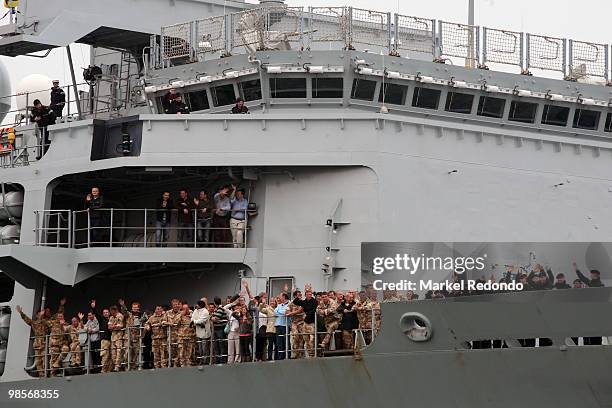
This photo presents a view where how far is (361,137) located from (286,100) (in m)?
1.81

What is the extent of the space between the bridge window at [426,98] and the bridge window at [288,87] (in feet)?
5.83

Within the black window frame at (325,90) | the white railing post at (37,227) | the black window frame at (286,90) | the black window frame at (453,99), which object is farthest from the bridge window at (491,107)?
the white railing post at (37,227)

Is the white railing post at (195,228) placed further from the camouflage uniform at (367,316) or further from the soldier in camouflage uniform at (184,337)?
the camouflage uniform at (367,316)

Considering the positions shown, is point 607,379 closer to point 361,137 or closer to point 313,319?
point 313,319

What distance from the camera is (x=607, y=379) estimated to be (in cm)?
1576

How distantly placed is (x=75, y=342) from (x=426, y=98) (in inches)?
258

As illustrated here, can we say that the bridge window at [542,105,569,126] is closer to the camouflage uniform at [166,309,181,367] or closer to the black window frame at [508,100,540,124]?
Result: the black window frame at [508,100,540,124]

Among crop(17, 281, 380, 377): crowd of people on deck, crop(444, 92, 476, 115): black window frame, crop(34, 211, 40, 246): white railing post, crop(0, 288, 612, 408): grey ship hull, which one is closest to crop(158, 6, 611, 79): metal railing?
crop(444, 92, 476, 115): black window frame

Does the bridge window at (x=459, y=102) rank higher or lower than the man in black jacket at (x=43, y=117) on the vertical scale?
higher

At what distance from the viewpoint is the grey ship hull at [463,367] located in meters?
15.9

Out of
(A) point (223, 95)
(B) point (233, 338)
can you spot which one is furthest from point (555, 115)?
(B) point (233, 338)

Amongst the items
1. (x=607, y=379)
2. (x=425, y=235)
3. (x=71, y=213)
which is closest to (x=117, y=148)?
(x=71, y=213)

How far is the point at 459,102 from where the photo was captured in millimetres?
22172

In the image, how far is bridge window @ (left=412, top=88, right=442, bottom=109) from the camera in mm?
21797
